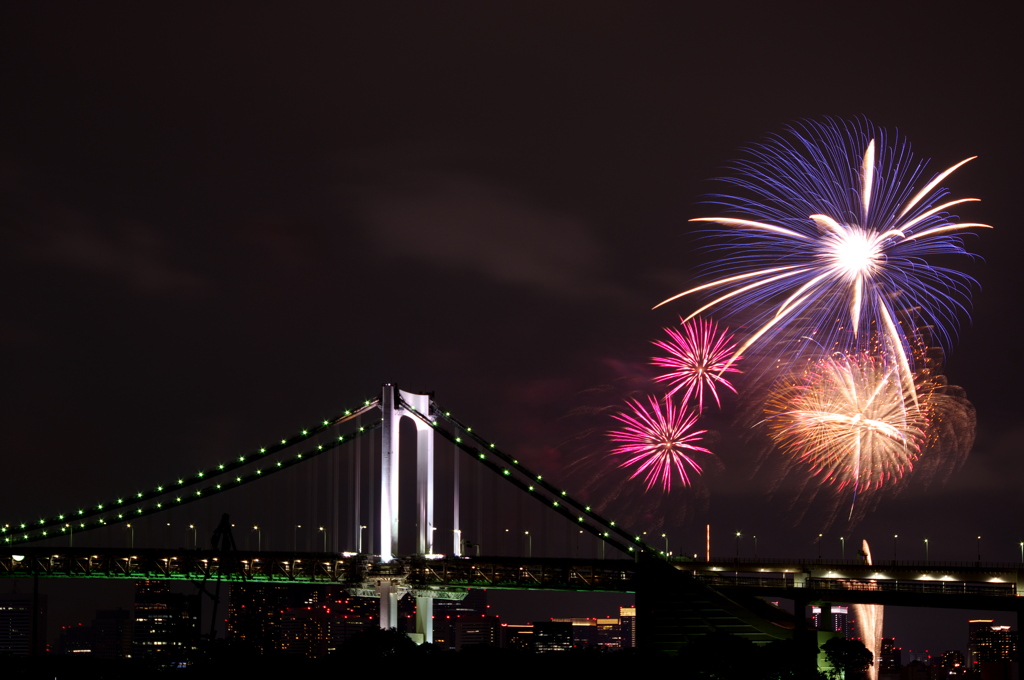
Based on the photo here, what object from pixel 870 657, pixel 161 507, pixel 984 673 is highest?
pixel 161 507

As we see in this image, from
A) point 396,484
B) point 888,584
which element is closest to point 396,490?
point 396,484

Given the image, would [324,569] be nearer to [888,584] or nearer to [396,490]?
[396,490]

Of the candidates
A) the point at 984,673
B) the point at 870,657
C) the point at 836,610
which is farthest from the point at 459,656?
the point at 984,673

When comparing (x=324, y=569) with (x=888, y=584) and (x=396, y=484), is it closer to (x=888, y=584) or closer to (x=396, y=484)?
(x=396, y=484)

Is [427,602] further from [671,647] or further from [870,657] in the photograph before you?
[870,657]
